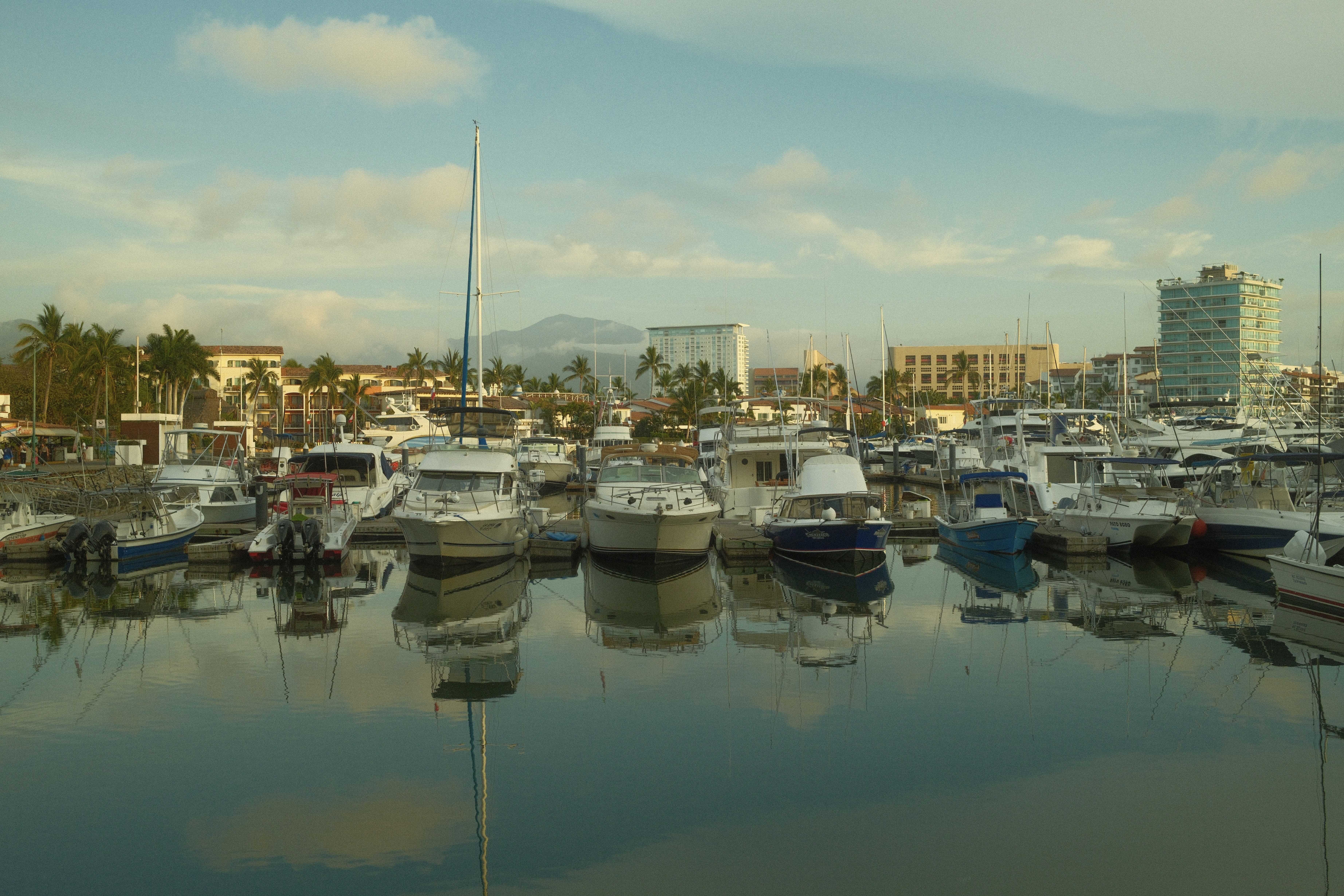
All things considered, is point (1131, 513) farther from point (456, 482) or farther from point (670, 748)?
point (670, 748)

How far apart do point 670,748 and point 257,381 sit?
3976 inches

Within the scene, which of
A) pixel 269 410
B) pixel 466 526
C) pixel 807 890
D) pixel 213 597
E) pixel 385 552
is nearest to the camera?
pixel 807 890

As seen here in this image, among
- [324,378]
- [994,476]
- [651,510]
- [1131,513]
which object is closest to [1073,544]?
[1131,513]

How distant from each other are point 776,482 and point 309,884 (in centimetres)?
2413

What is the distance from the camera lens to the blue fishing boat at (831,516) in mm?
23984

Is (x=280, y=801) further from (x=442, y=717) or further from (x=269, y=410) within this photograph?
(x=269, y=410)

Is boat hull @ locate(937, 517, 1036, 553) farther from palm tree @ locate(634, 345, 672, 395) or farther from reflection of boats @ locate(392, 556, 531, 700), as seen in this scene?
palm tree @ locate(634, 345, 672, 395)

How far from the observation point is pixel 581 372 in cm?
12344

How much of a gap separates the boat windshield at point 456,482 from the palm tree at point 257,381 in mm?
78010

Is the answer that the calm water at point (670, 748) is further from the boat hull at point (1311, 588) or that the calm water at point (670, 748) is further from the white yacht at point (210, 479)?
the white yacht at point (210, 479)

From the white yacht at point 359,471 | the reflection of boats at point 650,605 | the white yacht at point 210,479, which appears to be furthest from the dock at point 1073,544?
the white yacht at point 210,479

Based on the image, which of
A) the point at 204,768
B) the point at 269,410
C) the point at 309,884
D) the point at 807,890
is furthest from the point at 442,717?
the point at 269,410

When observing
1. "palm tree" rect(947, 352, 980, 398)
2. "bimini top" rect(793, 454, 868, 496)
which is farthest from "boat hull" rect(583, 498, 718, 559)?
"palm tree" rect(947, 352, 980, 398)

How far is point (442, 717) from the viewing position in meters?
12.6
